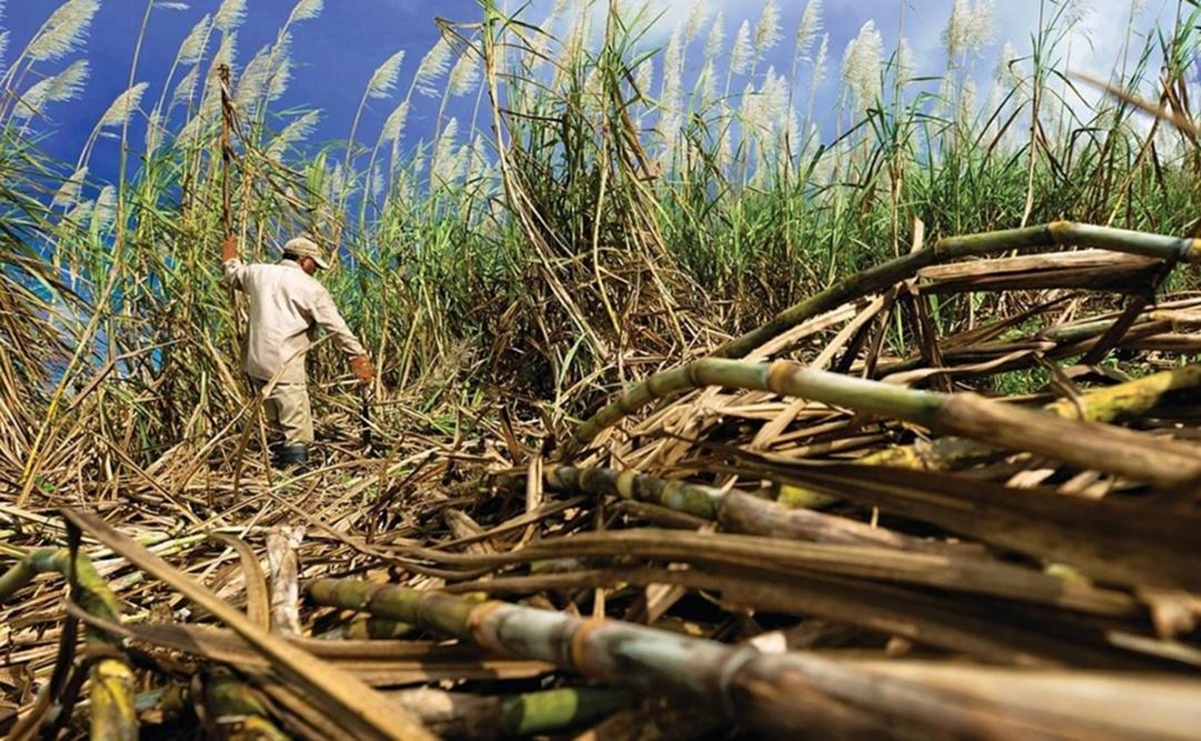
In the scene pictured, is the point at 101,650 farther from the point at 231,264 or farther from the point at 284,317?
the point at 284,317

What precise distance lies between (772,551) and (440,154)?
484cm

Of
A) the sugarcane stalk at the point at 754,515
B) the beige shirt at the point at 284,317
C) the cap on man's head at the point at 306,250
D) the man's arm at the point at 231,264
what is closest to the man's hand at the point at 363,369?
the beige shirt at the point at 284,317

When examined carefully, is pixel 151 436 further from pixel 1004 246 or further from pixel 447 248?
pixel 1004 246

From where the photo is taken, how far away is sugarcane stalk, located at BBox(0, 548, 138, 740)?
487 millimetres

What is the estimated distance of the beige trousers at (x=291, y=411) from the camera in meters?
4.11

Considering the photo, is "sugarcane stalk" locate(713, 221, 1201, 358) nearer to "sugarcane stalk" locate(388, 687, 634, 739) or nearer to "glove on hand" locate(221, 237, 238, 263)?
"sugarcane stalk" locate(388, 687, 634, 739)

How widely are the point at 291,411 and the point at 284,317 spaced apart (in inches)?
21.8

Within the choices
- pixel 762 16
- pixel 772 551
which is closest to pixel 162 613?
pixel 772 551

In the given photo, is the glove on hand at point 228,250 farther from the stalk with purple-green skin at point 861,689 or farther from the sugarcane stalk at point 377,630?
the stalk with purple-green skin at point 861,689

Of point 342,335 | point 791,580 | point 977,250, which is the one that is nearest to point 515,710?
point 791,580

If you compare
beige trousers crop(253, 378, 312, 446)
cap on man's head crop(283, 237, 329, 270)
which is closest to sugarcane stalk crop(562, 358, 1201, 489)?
beige trousers crop(253, 378, 312, 446)

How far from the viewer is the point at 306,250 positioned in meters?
4.54

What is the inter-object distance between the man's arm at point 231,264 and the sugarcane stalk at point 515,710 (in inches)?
145

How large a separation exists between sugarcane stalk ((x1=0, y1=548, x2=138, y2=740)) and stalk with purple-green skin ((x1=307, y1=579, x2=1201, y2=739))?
267 mm
